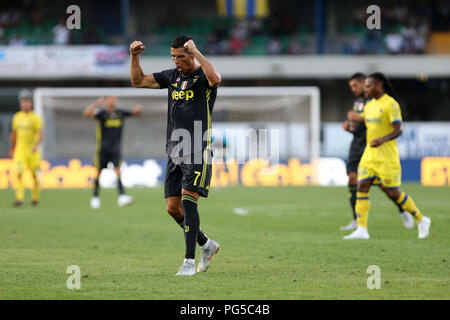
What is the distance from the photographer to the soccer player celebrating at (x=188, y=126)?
7473mm

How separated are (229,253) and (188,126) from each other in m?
2.31

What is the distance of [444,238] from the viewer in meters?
10.7

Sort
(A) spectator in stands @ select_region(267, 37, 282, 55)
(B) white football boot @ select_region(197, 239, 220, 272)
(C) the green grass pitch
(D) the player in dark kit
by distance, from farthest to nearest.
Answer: (A) spectator in stands @ select_region(267, 37, 282, 55) → (D) the player in dark kit → (B) white football boot @ select_region(197, 239, 220, 272) → (C) the green grass pitch

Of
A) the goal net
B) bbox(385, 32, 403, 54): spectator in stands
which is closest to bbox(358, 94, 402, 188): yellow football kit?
the goal net

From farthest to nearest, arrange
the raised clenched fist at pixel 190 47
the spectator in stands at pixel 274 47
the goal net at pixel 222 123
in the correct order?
1. the spectator in stands at pixel 274 47
2. the goal net at pixel 222 123
3. the raised clenched fist at pixel 190 47

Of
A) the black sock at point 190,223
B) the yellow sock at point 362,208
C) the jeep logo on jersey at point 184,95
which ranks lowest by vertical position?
the yellow sock at point 362,208

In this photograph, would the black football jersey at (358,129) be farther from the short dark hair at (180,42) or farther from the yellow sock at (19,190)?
the yellow sock at (19,190)

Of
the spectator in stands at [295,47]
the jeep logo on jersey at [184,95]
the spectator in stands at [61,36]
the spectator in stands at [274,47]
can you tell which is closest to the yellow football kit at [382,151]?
the jeep logo on jersey at [184,95]

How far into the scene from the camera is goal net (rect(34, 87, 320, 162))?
87.0ft

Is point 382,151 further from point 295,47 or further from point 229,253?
point 295,47

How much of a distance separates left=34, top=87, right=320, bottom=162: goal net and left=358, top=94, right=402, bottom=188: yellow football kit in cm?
1530

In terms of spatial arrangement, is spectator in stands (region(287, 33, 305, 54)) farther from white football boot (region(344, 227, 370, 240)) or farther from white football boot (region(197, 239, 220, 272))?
white football boot (region(197, 239, 220, 272))

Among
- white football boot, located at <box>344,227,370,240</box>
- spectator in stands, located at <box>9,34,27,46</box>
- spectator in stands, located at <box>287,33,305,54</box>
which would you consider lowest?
white football boot, located at <box>344,227,370,240</box>

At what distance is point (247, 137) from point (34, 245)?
1734 centimetres
